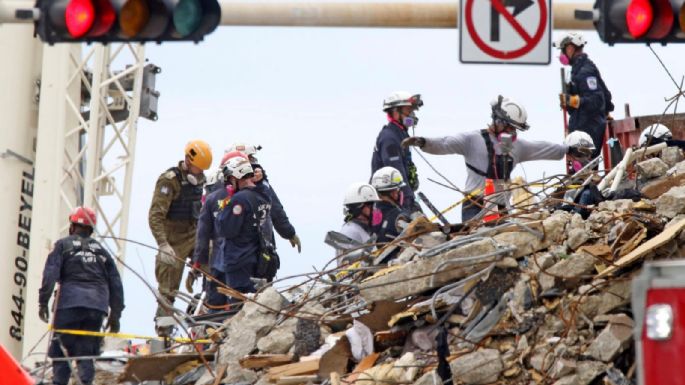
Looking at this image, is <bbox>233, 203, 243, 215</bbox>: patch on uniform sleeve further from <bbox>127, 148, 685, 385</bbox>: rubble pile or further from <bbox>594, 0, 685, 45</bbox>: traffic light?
<bbox>594, 0, 685, 45</bbox>: traffic light

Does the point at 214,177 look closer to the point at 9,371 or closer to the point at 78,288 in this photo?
the point at 78,288

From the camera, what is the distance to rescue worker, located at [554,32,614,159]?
810 inches

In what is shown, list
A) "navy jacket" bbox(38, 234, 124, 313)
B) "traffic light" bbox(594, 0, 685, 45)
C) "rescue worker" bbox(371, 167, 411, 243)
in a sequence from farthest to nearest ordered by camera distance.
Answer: "rescue worker" bbox(371, 167, 411, 243) → "navy jacket" bbox(38, 234, 124, 313) → "traffic light" bbox(594, 0, 685, 45)

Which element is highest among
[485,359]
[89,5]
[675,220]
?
[89,5]

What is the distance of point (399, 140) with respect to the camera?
18375mm

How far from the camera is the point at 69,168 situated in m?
24.8

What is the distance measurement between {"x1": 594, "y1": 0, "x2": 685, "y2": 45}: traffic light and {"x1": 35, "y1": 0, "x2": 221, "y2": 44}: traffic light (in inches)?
83.9

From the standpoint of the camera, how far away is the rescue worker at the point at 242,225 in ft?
55.7

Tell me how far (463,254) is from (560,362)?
1.50 metres

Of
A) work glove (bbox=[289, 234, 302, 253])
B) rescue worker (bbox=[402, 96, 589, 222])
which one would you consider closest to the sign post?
rescue worker (bbox=[402, 96, 589, 222])

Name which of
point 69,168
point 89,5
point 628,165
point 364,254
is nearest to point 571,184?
point 628,165

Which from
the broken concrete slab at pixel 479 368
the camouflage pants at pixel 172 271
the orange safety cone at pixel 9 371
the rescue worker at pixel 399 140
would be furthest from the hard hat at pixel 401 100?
the orange safety cone at pixel 9 371

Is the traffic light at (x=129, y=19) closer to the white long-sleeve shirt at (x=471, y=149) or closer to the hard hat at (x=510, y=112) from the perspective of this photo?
the white long-sleeve shirt at (x=471, y=149)

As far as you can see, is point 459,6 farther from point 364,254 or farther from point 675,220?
point 364,254
